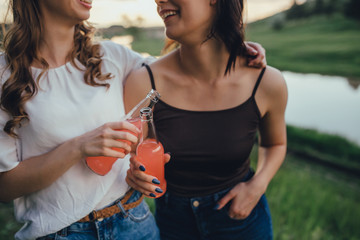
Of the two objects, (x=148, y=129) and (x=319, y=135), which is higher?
(x=148, y=129)

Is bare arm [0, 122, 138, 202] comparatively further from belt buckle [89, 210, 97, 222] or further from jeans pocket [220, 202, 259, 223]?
jeans pocket [220, 202, 259, 223]

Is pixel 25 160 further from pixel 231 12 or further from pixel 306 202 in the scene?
pixel 306 202

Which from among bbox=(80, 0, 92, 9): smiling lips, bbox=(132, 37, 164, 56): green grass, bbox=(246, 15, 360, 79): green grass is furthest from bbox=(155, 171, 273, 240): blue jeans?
bbox=(132, 37, 164, 56): green grass

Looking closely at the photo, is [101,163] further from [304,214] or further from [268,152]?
[304,214]

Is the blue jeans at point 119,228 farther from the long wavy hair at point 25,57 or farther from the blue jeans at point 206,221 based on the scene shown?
the long wavy hair at point 25,57

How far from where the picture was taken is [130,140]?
101 cm

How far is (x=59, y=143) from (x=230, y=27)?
1051 millimetres

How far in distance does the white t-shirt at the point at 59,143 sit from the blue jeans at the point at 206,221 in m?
0.39

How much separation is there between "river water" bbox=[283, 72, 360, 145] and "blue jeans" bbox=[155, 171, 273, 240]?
7.15 meters

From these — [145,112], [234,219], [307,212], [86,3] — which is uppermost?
[86,3]

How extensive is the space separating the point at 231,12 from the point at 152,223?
120cm

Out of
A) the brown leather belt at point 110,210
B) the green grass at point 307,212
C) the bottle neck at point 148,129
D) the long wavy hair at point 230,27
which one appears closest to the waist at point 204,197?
the brown leather belt at point 110,210

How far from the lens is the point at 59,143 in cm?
113

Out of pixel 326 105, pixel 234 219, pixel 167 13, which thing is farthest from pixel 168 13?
pixel 326 105
